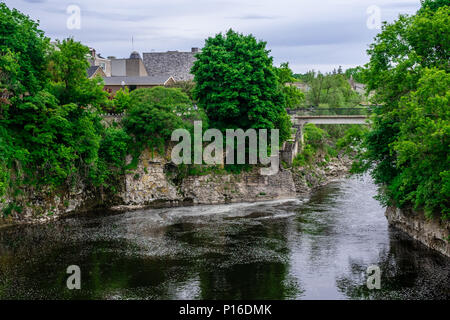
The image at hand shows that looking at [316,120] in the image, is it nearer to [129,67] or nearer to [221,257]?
[129,67]

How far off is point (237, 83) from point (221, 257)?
2311 cm

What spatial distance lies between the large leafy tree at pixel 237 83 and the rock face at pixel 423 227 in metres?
17.4

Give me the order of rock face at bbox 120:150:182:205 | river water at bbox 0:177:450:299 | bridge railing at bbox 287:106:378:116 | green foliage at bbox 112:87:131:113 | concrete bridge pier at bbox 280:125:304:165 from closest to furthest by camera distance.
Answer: river water at bbox 0:177:450:299, rock face at bbox 120:150:182:205, green foliage at bbox 112:87:131:113, concrete bridge pier at bbox 280:125:304:165, bridge railing at bbox 287:106:378:116

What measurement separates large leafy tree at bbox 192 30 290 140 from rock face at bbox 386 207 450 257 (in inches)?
685

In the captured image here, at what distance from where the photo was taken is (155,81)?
74.1 m

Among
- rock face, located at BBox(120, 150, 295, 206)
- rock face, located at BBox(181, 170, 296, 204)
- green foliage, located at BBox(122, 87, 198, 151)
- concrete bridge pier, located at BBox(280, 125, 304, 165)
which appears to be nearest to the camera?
rock face, located at BBox(120, 150, 295, 206)

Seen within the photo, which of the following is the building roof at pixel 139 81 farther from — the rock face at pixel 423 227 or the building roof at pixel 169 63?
the rock face at pixel 423 227

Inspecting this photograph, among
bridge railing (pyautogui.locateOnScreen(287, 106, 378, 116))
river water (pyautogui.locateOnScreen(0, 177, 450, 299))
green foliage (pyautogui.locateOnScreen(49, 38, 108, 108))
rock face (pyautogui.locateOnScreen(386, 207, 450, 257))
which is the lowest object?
river water (pyautogui.locateOnScreen(0, 177, 450, 299))

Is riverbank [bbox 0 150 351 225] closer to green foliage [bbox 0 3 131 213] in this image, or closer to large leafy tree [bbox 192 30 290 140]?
green foliage [bbox 0 3 131 213]

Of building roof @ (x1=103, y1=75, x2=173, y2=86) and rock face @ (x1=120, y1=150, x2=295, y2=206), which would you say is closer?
rock face @ (x1=120, y1=150, x2=295, y2=206)

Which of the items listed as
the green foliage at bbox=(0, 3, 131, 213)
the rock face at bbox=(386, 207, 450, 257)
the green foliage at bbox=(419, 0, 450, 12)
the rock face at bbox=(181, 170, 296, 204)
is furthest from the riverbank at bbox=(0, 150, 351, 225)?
the green foliage at bbox=(419, 0, 450, 12)

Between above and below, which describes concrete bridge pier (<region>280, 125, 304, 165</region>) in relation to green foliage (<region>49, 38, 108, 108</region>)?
below

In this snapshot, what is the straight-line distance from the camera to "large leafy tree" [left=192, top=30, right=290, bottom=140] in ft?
168

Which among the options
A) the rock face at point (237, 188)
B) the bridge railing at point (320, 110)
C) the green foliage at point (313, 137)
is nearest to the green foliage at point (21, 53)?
the rock face at point (237, 188)
